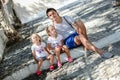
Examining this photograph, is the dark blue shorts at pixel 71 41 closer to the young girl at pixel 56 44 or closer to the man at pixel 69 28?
the man at pixel 69 28

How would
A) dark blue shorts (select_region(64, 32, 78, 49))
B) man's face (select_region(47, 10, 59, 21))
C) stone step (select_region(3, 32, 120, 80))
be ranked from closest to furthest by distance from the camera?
1. man's face (select_region(47, 10, 59, 21))
2. dark blue shorts (select_region(64, 32, 78, 49))
3. stone step (select_region(3, 32, 120, 80))

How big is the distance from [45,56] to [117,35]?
198 cm

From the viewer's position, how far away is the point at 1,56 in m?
11.1

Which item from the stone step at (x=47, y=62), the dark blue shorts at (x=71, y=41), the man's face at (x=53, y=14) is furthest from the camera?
the stone step at (x=47, y=62)

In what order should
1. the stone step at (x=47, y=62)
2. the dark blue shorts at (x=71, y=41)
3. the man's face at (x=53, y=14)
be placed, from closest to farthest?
the man's face at (x=53, y=14) < the dark blue shorts at (x=71, y=41) < the stone step at (x=47, y=62)

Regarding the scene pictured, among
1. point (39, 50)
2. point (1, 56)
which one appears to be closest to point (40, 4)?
point (1, 56)

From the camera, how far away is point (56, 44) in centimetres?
723

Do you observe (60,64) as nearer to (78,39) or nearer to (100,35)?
(78,39)

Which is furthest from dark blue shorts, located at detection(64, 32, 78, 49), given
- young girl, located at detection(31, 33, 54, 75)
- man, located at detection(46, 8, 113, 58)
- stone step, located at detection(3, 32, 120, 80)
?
young girl, located at detection(31, 33, 54, 75)

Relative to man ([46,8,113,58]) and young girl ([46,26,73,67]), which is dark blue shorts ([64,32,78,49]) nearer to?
man ([46,8,113,58])

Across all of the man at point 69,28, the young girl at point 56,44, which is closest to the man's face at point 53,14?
the man at point 69,28

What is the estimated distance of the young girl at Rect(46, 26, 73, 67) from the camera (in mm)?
7111

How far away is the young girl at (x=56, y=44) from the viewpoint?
7.11 m

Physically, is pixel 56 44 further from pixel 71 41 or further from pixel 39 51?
pixel 39 51
